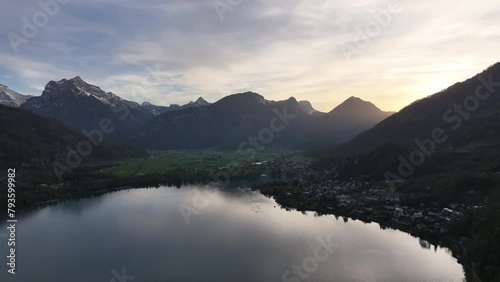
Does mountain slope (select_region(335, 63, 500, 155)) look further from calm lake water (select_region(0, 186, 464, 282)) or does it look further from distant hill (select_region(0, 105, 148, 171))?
distant hill (select_region(0, 105, 148, 171))

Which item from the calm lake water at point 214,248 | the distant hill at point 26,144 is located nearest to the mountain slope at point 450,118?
the calm lake water at point 214,248

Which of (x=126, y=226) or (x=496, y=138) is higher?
(x=496, y=138)

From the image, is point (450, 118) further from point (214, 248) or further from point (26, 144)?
point (26, 144)

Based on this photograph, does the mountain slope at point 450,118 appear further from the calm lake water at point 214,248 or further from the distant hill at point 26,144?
the distant hill at point 26,144

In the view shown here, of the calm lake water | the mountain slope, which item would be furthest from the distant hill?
the mountain slope

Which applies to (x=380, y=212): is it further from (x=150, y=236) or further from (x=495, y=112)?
(x=495, y=112)

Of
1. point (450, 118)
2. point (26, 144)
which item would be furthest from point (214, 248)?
point (450, 118)

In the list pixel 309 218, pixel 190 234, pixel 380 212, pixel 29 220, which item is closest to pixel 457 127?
pixel 380 212

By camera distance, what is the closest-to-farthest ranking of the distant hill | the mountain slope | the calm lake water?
the calm lake water < the mountain slope < the distant hill
